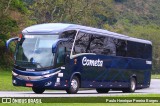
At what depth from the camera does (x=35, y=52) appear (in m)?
23.6

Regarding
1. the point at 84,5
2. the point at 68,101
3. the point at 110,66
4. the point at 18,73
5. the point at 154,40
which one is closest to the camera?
the point at 68,101

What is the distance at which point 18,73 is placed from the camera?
938 inches

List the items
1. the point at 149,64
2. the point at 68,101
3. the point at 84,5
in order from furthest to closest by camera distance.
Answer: the point at 84,5, the point at 149,64, the point at 68,101

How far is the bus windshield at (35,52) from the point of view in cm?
2345

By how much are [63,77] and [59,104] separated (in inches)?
304

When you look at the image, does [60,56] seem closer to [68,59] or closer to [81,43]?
[68,59]

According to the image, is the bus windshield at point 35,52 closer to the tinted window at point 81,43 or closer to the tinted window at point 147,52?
the tinted window at point 81,43

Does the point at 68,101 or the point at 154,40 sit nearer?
the point at 68,101

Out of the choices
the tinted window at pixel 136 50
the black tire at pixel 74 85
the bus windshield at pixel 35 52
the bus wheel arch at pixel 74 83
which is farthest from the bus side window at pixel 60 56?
the tinted window at pixel 136 50

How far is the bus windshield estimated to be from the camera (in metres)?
23.5

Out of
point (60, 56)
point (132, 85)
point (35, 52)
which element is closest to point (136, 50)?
point (132, 85)

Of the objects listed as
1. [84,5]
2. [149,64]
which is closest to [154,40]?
[84,5]

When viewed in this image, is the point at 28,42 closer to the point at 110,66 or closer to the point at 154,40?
the point at 110,66

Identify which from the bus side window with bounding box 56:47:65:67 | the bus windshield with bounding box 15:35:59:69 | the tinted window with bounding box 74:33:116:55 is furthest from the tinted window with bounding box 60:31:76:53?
the bus windshield with bounding box 15:35:59:69
